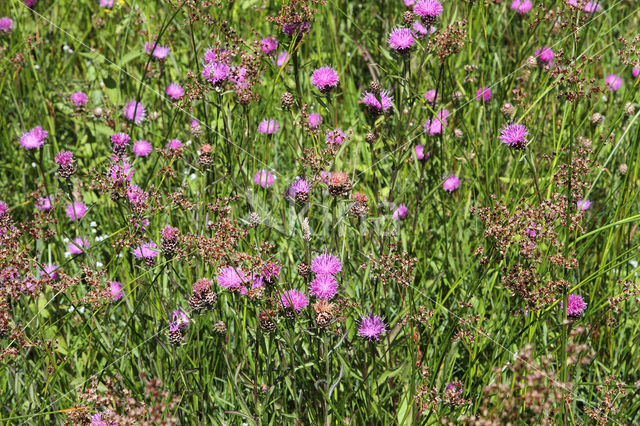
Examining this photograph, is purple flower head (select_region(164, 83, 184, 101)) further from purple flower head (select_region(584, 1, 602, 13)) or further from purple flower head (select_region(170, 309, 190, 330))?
purple flower head (select_region(584, 1, 602, 13))

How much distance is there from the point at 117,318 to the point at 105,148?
118 centimetres

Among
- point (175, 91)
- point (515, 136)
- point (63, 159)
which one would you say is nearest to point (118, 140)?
point (63, 159)

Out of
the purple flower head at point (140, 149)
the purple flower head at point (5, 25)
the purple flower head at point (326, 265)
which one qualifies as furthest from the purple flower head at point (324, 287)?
the purple flower head at point (5, 25)

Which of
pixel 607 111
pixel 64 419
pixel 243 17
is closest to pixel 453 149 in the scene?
pixel 607 111

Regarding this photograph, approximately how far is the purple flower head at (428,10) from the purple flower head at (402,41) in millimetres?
138

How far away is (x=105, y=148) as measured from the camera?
11.0 ft

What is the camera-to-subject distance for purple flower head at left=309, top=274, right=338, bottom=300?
184cm

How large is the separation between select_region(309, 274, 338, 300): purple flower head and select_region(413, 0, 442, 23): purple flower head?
1.09 meters

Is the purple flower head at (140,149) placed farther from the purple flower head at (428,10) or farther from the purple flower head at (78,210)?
the purple flower head at (428,10)

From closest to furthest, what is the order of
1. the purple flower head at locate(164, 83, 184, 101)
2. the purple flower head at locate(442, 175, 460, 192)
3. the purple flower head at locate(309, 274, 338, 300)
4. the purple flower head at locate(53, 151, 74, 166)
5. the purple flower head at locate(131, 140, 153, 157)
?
1. the purple flower head at locate(309, 274, 338, 300)
2. the purple flower head at locate(53, 151, 74, 166)
3. the purple flower head at locate(442, 175, 460, 192)
4. the purple flower head at locate(131, 140, 153, 157)
5. the purple flower head at locate(164, 83, 184, 101)

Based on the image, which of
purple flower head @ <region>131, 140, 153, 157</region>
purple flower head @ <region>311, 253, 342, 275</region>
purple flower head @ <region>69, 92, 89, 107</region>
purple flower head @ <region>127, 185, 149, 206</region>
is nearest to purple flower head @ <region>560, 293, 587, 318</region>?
purple flower head @ <region>311, 253, 342, 275</region>

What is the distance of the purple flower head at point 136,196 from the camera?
1958 millimetres

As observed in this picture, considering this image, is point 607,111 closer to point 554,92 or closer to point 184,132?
point 554,92

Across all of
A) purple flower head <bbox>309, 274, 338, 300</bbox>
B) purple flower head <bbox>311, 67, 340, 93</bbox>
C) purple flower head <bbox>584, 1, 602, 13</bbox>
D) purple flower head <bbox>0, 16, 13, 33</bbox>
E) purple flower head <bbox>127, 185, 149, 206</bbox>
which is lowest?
purple flower head <bbox>309, 274, 338, 300</bbox>
